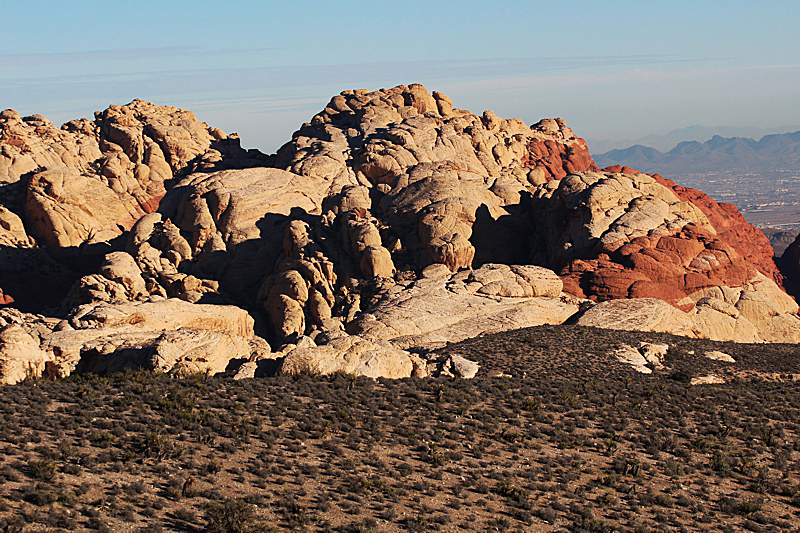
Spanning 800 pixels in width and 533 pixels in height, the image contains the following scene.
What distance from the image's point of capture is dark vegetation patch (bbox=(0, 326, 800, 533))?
85.7 ft

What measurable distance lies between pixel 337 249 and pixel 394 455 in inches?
1917

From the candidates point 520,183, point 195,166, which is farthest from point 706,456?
point 195,166

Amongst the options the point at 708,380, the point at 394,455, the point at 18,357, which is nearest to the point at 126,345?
the point at 18,357

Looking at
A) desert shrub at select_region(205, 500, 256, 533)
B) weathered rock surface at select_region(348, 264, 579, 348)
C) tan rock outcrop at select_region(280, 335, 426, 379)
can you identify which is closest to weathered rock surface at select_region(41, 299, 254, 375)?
tan rock outcrop at select_region(280, 335, 426, 379)

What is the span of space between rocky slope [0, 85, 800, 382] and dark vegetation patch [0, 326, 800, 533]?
280 inches

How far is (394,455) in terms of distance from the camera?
32.4 meters

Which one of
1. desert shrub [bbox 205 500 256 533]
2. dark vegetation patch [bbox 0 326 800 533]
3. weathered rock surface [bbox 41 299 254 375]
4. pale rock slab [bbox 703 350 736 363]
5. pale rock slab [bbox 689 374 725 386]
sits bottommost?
pale rock slab [bbox 703 350 736 363]

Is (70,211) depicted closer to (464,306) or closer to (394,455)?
(464,306)

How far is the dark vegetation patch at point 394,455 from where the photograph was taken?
Answer: 1029 inches

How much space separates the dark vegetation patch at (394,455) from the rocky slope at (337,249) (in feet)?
23.3

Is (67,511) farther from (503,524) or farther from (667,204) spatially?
(667,204)

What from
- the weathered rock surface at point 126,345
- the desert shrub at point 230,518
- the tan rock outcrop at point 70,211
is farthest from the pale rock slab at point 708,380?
the tan rock outcrop at point 70,211

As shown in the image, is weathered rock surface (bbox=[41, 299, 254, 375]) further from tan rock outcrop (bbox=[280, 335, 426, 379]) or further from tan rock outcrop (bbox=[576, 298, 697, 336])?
tan rock outcrop (bbox=[576, 298, 697, 336])

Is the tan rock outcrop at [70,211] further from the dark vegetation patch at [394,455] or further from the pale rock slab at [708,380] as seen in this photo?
the pale rock slab at [708,380]
